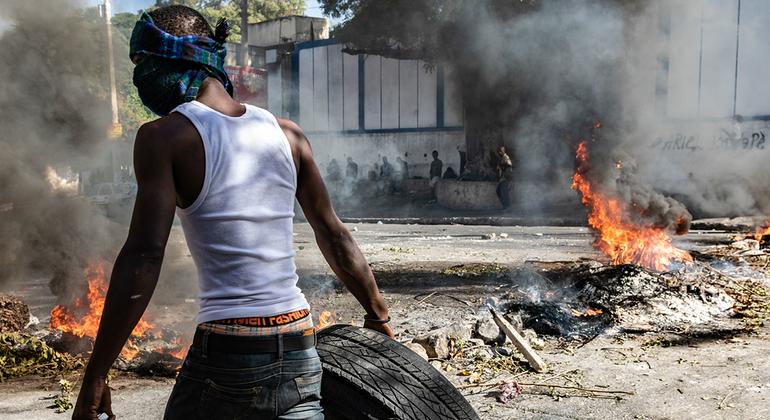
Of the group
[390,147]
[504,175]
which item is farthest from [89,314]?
[390,147]

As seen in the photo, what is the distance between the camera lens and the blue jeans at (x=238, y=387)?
6.36 ft

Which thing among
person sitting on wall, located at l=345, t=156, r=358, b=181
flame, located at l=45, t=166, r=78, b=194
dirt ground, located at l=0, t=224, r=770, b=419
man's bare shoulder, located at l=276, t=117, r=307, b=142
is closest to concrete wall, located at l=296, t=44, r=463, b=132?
person sitting on wall, located at l=345, t=156, r=358, b=181

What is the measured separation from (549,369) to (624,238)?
18.9 feet

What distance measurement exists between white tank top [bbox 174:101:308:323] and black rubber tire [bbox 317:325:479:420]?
0.51m

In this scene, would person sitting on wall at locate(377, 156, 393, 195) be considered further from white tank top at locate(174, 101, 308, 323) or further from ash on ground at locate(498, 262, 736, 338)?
white tank top at locate(174, 101, 308, 323)

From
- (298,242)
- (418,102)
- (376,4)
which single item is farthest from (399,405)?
(418,102)

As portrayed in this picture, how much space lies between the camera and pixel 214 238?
1.93 meters

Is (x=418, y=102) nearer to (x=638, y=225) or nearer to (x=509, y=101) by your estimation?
(x=509, y=101)

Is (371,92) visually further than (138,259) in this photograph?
Yes

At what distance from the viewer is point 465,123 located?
26.2m

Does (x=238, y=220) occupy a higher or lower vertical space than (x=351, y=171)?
→ higher

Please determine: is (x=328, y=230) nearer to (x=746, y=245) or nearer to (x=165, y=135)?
(x=165, y=135)

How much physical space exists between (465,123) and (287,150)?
24515 mm

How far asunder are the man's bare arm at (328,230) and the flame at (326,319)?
12.3 feet
